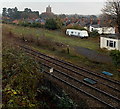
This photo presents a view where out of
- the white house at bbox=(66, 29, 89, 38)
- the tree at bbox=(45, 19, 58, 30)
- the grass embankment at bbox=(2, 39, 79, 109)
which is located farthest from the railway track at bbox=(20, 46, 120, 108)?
the tree at bbox=(45, 19, 58, 30)

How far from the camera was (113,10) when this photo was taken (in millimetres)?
24250

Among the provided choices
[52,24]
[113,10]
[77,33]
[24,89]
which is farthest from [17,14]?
[24,89]

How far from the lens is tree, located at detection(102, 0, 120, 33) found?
2397 cm

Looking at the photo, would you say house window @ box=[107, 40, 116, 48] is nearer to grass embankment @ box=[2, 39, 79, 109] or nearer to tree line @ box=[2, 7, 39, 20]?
grass embankment @ box=[2, 39, 79, 109]

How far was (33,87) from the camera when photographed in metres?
6.91

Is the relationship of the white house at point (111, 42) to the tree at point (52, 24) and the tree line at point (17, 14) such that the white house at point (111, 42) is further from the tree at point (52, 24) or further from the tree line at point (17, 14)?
the tree line at point (17, 14)

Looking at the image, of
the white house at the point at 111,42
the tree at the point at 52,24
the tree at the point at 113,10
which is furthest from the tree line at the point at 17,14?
the white house at the point at 111,42

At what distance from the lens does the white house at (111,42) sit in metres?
19.2

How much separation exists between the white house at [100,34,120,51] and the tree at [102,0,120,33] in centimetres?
508

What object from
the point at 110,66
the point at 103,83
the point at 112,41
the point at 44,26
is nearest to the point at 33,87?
the point at 103,83

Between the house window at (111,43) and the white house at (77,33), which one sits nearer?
the house window at (111,43)

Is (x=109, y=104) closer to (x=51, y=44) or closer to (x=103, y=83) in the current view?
(x=103, y=83)

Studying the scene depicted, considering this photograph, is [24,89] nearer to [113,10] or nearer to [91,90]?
[91,90]

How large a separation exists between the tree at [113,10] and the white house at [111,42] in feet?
16.7
